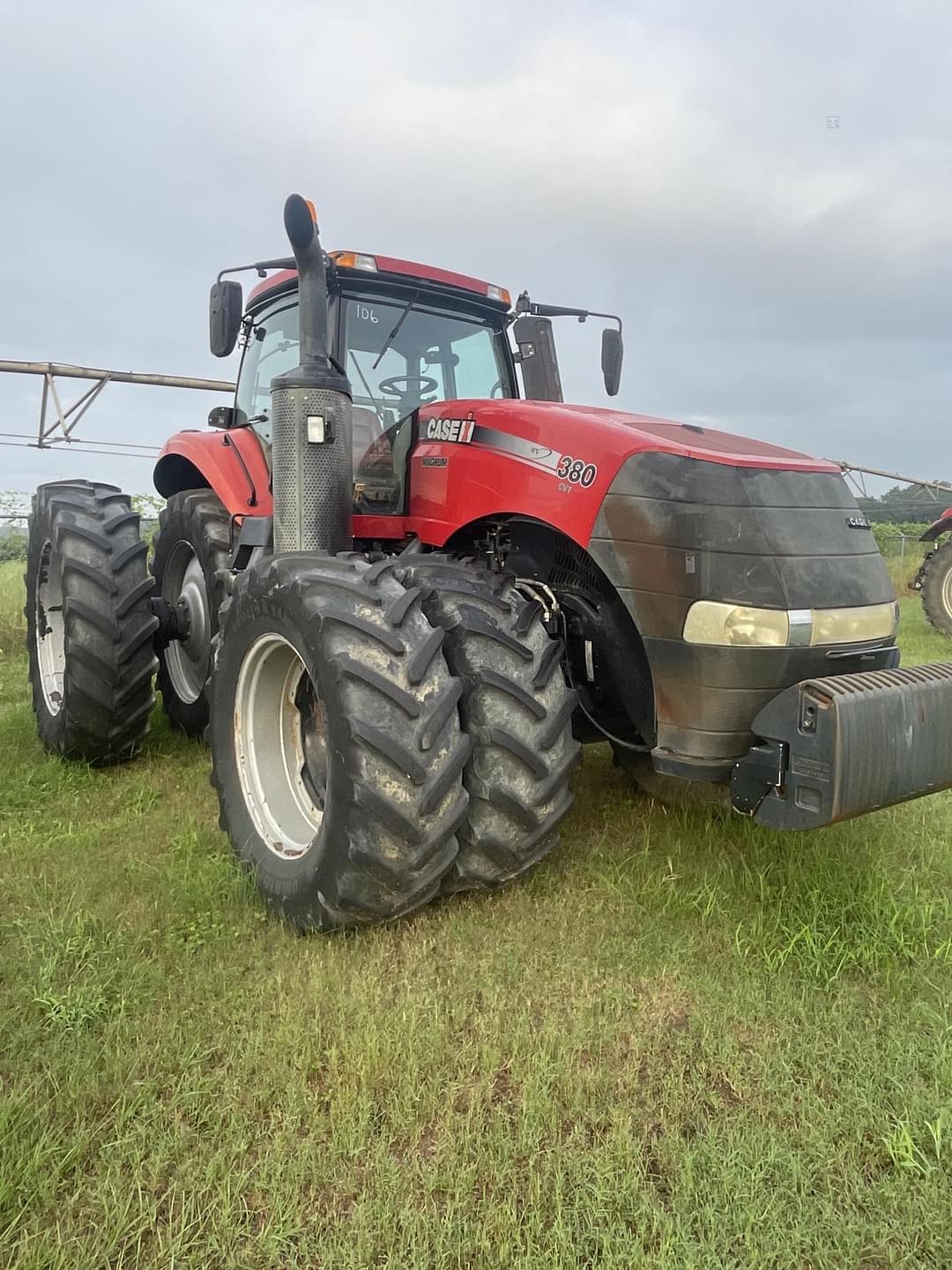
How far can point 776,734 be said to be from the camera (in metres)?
2.33

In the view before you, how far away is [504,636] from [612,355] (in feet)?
7.16

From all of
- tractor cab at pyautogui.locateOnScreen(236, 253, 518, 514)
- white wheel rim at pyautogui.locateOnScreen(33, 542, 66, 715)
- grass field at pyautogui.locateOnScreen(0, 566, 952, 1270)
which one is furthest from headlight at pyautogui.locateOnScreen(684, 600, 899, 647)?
white wheel rim at pyautogui.locateOnScreen(33, 542, 66, 715)

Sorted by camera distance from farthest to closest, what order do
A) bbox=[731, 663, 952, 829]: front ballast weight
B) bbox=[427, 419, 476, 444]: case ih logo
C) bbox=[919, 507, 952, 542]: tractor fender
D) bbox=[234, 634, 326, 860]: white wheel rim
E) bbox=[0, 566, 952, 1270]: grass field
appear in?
bbox=[919, 507, 952, 542]: tractor fender
bbox=[427, 419, 476, 444]: case ih logo
bbox=[234, 634, 326, 860]: white wheel rim
bbox=[731, 663, 952, 829]: front ballast weight
bbox=[0, 566, 952, 1270]: grass field

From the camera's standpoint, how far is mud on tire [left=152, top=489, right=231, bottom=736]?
14.3 feet

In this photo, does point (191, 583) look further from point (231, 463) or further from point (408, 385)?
point (408, 385)

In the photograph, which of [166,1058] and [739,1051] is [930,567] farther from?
[166,1058]

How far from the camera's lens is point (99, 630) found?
13.3ft

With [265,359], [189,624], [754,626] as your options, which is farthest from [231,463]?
[754,626]

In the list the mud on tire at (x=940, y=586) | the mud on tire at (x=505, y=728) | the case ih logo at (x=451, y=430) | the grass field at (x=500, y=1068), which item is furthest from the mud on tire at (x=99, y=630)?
the mud on tire at (x=940, y=586)

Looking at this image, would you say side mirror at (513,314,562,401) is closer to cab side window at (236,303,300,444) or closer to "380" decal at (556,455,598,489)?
cab side window at (236,303,300,444)

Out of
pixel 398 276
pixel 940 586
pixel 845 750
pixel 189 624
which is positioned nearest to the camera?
pixel 845 750

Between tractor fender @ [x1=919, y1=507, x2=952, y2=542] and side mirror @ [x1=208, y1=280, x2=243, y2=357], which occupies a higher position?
side mirror @ [x1=208, y1=280, x2=243, y2=357]

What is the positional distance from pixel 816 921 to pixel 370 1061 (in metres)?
1.40

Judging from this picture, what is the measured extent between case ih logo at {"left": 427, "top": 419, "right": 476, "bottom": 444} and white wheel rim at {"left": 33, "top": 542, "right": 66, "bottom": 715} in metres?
2.42
